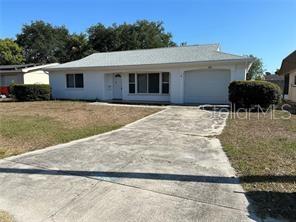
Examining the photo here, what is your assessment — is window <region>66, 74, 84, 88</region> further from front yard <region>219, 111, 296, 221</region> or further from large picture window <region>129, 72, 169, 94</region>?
front yard <region>219, 111, 296, 221</region>

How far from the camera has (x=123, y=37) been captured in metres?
38.8

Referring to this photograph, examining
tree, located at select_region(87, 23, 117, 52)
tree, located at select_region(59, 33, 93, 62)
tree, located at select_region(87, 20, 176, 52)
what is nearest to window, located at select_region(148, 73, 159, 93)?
tree, located at select_region(87, 20, 176, 52)

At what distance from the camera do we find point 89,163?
15.9 ft

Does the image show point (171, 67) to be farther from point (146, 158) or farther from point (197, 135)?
point (146, 158)

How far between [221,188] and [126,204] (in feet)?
4.86

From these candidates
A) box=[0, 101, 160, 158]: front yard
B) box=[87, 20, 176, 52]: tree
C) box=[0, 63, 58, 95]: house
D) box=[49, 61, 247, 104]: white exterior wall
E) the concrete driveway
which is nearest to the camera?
the concrete driveway

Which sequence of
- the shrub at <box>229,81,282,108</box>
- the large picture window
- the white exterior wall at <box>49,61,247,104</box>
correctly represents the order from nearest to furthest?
the shrub at <box>229,81,282,108</box>, the white exterior wall at <box>49,61,247,104</box>, the large picture window

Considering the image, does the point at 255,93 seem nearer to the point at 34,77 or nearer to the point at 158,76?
the point at 158,76

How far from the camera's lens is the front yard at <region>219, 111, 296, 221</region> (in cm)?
327

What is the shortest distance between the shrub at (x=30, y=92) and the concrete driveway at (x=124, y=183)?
13934mm

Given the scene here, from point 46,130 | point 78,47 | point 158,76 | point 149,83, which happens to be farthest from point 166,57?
point 78,47

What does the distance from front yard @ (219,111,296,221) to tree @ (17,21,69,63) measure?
149ft

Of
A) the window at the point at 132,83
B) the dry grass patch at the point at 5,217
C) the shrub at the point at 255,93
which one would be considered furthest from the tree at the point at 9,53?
the dry grass patch at the point at 5,217

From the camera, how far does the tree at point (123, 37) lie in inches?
1519
